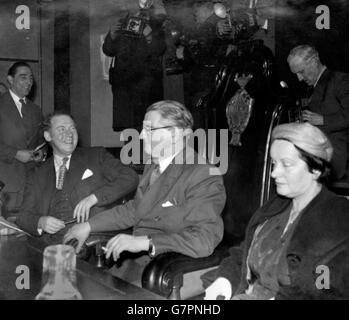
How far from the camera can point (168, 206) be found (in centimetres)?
179

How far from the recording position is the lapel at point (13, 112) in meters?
3.39

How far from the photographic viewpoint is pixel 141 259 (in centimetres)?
200

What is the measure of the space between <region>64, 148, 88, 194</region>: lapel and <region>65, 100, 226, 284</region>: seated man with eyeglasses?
1.71 ft

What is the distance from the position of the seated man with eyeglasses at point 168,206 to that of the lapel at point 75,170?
522 mm

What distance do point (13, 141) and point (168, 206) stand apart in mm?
1998

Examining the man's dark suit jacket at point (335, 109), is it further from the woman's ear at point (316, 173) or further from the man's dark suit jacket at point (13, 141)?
the man's dark suit jacket at point (13, 141)

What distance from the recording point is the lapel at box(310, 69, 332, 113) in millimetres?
2707

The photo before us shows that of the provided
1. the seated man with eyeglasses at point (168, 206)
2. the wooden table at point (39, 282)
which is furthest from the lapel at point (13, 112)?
the wooden table at point (39, 282)

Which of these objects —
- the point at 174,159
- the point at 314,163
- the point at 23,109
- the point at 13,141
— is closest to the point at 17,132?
the point at 13,141

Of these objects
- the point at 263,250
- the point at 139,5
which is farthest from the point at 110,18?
the point at 263,250

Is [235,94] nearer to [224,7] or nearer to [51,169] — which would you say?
[224,7]

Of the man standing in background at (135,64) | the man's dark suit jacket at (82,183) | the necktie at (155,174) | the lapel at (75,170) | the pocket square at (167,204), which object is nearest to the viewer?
the pocket square at (167,204)
